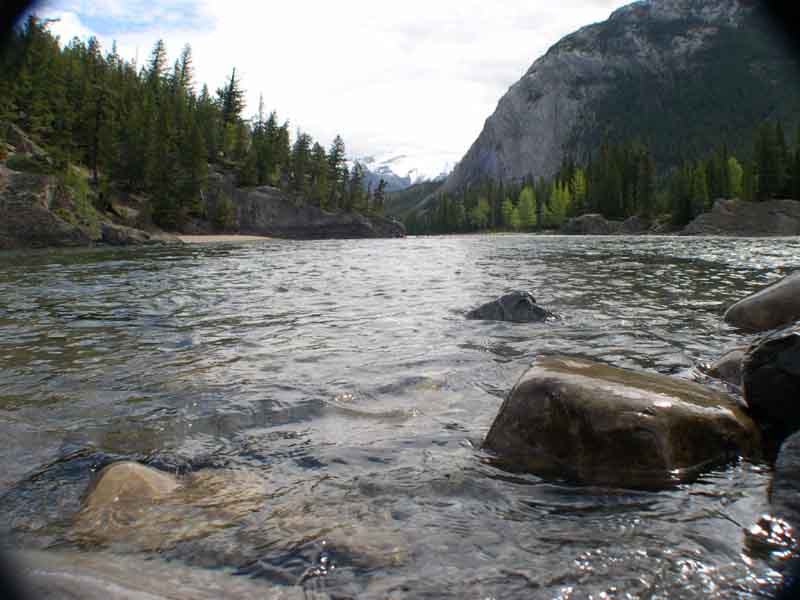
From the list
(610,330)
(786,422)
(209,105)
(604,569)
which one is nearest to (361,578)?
(604,569)

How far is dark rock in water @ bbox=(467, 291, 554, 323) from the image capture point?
10500 mm

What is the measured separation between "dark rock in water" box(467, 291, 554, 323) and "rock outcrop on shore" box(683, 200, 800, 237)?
67.1m

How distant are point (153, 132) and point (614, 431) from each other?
7460 cm

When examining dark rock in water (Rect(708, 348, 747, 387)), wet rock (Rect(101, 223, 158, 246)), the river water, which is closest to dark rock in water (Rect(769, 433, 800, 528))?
the river water

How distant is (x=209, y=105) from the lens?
96.8m

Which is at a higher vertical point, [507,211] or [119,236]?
[507,211]

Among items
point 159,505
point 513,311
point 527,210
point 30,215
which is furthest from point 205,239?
point 527,210

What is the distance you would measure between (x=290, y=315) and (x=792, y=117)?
21716 cm

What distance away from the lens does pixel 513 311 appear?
1057 cm

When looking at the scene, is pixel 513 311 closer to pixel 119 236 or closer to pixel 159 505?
pixel 159 505

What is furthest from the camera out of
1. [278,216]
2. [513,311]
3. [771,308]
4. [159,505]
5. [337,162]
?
[337,162]

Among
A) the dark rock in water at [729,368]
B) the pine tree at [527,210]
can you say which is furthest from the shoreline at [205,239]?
the pine tree at [527,210]

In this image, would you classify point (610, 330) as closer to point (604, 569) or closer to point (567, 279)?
point (604, 569)

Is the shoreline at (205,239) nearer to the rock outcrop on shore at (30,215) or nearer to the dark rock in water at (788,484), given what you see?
the rock outcrop on shore at (30,215)
